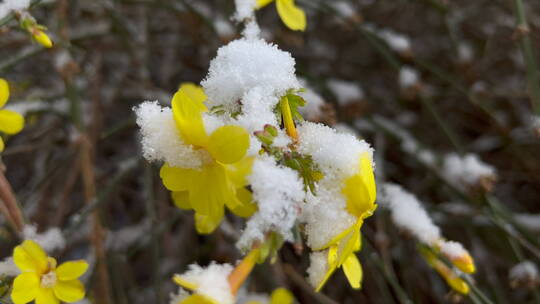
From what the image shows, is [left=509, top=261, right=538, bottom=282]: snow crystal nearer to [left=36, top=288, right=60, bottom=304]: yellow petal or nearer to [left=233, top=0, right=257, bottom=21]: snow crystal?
[left=233, top=0, right=257, bottom=21]: snow crystal

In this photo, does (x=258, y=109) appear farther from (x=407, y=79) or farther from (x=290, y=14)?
(x=407, y=79)

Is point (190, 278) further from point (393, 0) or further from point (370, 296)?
point (393, 0)

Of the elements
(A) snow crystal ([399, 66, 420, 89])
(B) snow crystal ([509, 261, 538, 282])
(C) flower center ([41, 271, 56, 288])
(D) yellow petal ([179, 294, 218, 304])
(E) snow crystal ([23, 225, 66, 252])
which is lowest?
(E) snow crystal ([23, 225, 66, 252])

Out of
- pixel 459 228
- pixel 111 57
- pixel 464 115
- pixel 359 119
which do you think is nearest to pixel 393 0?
pixel 464 115

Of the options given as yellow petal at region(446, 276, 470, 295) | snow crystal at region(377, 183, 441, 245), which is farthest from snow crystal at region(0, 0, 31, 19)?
yellow petal at region(446, 276, 470, 295)

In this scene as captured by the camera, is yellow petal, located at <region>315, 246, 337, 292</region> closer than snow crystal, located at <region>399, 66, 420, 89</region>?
Yes
